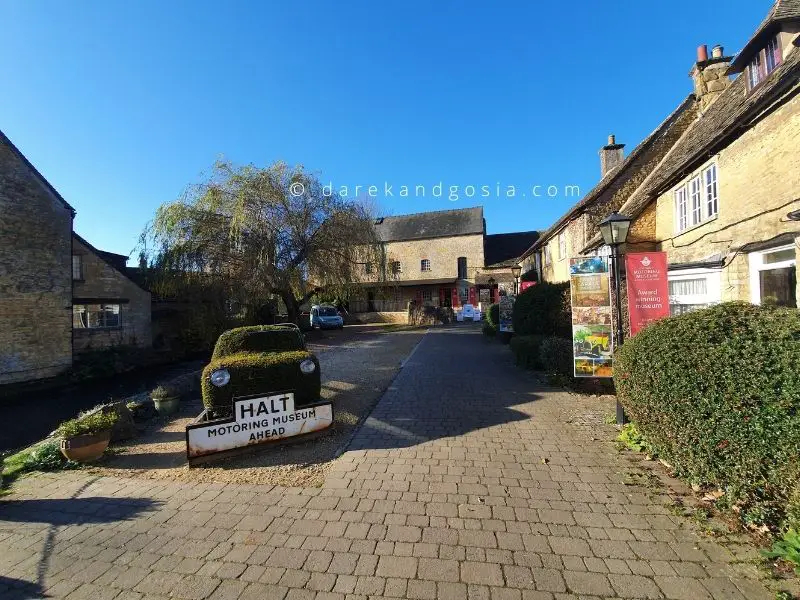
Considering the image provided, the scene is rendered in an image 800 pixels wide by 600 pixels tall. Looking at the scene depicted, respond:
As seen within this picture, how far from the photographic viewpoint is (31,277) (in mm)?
14758

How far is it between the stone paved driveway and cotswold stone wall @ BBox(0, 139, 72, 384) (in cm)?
1424

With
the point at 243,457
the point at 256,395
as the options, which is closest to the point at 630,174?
the point at 256,395

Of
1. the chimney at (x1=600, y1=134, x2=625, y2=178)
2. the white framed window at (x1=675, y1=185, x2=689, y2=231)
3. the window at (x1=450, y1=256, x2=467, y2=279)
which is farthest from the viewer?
the window at (x1=450, y1=256, x2=467, y2=279)

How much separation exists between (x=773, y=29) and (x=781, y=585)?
8.15m

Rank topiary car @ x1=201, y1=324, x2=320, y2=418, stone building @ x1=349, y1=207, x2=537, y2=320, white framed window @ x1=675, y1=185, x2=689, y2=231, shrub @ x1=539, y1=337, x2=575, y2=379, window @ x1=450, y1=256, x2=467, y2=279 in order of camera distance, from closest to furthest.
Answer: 1. topiary car @ x1=201, y1=324, x2=320, y2=418
2. shrub @ x1=539, y1=337, x2=575, y2=379
3. white framed window @ x1=675, y1=185, x2=689, y2=231
4. stone building @ x1=349, y1=207, x2=537, y2=320
5. window @ x1=450, y1=256, x2=467, y2=279

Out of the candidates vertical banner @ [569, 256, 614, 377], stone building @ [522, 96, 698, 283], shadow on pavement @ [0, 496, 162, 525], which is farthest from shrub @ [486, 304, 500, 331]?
shadow on pavement @ [0, 496, 162, 525]

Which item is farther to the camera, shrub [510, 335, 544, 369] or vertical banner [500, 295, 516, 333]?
vertical banner [500, 295, 516, 333]

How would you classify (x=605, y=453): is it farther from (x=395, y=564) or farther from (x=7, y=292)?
(x=7, y=292)

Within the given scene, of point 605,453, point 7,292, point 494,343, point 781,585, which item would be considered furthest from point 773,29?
point 7,292

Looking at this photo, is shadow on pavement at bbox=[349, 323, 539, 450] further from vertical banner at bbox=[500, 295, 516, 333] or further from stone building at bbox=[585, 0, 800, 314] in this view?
stone building at bbox=[585, 0, 800, 314]

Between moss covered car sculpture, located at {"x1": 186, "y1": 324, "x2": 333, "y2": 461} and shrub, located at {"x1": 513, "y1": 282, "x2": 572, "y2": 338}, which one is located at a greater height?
shrub, located at {"x1": 513, "y1": 282, "x2": 572, "y2": 338}

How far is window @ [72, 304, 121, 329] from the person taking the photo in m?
17.3

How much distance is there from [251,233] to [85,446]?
13.2 m

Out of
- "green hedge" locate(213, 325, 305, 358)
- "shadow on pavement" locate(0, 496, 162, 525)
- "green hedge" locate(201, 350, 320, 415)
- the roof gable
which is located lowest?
"shadow on pavement" locate(0, 496, 162, 525)
